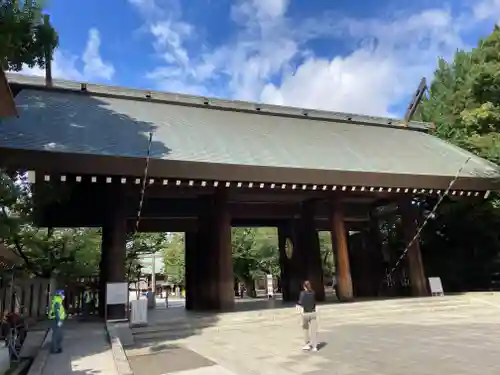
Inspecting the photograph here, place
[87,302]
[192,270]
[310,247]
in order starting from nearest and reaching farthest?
[87,302]
[192,270]
[310,247]

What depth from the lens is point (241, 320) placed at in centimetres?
1172

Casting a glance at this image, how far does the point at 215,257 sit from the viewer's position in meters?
13.9

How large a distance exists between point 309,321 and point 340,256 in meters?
8.04

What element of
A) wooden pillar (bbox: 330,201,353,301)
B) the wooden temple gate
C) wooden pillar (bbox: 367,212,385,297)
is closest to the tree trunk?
the wooden temple gate

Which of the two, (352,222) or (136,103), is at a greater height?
(136,103)

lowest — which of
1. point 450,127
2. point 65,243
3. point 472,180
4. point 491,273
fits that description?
point 491,273

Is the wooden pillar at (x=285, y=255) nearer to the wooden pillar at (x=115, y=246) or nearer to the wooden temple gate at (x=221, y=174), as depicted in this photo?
the wooden temple gate at (x=221, y=174)

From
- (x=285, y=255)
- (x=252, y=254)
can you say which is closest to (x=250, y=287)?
(x=252, y=254)

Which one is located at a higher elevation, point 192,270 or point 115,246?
point 115,246

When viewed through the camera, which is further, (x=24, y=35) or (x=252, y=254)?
(x=252, y=254)

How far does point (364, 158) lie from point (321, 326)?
7.67m

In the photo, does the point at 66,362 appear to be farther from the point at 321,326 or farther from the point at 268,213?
the point at 268,213

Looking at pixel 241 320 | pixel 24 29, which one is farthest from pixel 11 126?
pixel 241 320

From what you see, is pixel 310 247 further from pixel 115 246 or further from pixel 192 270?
pixel 115 246
